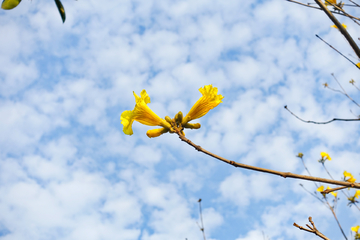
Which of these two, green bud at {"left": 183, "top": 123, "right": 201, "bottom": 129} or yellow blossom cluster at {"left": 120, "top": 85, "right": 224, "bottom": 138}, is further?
green bud at {"left": 183, "top": 123, "right": 201, "bottom": 129}

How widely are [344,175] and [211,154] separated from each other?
6264 mm

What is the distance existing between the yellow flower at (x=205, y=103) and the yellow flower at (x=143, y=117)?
244 mm

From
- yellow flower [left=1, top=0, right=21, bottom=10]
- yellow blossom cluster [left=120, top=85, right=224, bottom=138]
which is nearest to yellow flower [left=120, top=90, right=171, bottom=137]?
yellow blossom cluster [left=120, top=85, right=224, bottom=138]

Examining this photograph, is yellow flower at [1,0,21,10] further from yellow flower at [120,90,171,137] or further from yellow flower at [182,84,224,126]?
yellow flower at [182,84,224,126]

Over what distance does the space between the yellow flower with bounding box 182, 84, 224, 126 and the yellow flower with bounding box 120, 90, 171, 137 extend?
0.24 meters

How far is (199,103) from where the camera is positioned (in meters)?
2.55

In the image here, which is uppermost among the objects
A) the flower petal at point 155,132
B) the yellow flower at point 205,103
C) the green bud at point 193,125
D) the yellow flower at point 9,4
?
the yellow flower at point 9,4

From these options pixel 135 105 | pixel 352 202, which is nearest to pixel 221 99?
pixel 135 105

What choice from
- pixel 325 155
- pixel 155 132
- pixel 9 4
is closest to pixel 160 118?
pixel 155 132

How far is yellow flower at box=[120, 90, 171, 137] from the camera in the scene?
2441mm

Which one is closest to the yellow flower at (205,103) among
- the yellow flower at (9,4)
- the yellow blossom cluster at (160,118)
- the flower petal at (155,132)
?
the yellow blossom cluster at (160,118)

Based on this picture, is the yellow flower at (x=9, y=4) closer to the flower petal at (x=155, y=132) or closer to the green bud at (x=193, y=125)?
the flower petal at (x=155, y=132)

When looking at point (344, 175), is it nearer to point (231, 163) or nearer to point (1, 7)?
point (231, 163)

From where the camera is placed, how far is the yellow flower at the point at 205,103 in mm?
2498
